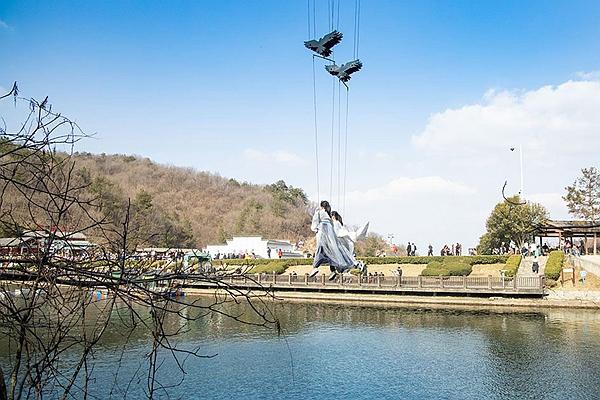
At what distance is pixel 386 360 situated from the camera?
17.2 meters

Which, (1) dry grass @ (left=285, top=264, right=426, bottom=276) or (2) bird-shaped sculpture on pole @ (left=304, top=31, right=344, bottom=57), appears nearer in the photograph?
(2) bird-shaped sculpture on pole @ (left=304, top=31, right=344, bottom=57)

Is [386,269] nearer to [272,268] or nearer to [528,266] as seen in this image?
[272,268]

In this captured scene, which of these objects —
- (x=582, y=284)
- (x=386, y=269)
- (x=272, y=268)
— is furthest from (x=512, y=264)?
(x=272, y=268)

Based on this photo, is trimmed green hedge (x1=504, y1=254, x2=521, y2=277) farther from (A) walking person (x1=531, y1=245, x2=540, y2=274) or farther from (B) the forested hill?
(B) the forested hill

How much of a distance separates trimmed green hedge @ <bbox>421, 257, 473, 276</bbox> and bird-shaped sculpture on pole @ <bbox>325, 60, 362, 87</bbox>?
69.8 ft

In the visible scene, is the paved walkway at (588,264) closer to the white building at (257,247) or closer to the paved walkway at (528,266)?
the paved walkway at (528,266)

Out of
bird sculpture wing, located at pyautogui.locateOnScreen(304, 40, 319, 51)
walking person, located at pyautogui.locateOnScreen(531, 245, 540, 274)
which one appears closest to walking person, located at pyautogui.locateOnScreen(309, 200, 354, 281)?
bird sculpture wing, located at pyautogui.locateOnScreen(304, 40, 319, 51)

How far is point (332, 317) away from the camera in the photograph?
2630 centimetres

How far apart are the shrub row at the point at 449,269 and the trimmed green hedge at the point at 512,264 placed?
Answer: 2475 mm

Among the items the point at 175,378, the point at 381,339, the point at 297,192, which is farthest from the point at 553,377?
the point at 297,192

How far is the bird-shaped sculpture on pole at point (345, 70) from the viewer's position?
53.6ft

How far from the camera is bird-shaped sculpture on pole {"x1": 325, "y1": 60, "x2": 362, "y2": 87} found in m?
16.3

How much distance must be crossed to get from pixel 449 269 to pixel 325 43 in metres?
23.6

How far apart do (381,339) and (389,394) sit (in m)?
7.18
